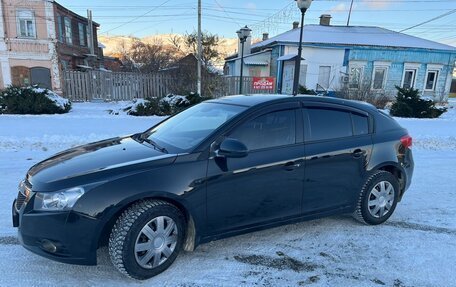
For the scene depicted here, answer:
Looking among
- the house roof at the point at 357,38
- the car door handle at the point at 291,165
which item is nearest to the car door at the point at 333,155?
the car door handle at the point at 291,165

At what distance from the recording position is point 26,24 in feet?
70.6

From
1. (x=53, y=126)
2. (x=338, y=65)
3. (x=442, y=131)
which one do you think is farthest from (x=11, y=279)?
(x=338, y=65)

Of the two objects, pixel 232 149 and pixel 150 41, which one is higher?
pixel 150 41

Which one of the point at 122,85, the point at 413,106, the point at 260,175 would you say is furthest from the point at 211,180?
the point at 122,85

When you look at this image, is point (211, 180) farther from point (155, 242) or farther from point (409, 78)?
point (409, 78)

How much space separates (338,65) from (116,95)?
14.6m

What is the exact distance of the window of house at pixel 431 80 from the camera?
2378cm

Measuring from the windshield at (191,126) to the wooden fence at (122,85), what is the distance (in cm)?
1518

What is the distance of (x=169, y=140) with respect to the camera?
3.47 m

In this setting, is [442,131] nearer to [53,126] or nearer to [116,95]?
[53,126]

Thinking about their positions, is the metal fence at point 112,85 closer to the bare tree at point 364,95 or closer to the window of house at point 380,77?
the bare tree at point 364,95

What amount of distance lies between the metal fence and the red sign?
4947 mm

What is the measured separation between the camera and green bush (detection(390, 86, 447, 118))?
13.8m

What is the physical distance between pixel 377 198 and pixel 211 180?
222cm
